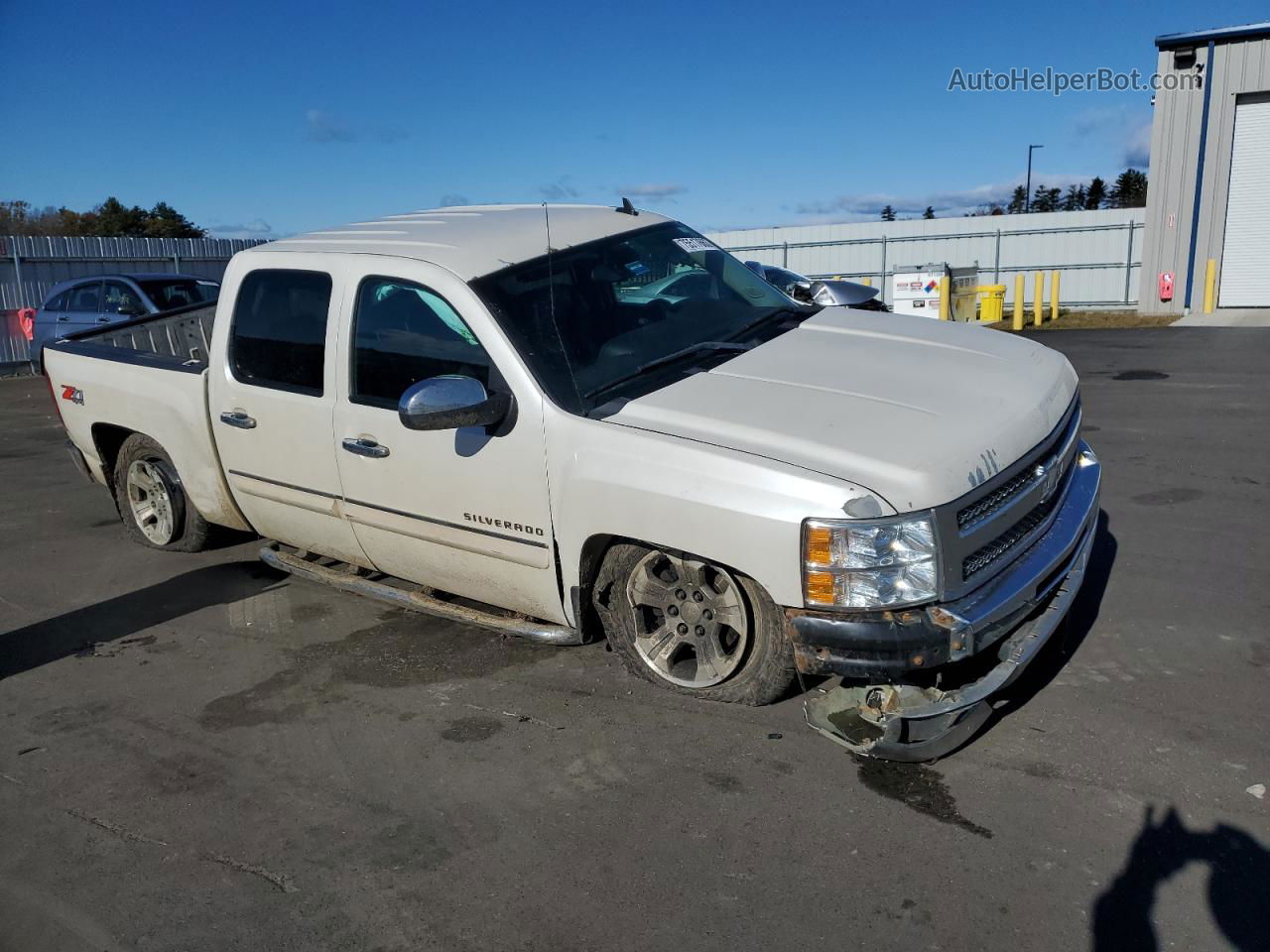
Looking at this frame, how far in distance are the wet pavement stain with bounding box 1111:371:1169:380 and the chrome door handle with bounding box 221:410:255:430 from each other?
10193 mm

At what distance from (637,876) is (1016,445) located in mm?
1955

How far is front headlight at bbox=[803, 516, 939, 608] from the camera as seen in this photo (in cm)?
311

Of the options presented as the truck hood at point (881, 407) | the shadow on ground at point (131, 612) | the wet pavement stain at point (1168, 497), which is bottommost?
the wet pavement stain at point (1168, 497)

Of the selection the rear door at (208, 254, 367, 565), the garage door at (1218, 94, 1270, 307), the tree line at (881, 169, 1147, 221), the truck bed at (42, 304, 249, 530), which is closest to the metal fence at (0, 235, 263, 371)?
the truck bed at (42, 304, 249, 530)

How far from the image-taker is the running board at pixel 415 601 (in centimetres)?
416

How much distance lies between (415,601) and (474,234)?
1.72 meters

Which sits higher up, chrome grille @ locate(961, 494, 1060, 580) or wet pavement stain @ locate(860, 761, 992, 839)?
chrome grille @ locate(961, 494, 1060, 580)

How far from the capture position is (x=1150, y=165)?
22.6 meters

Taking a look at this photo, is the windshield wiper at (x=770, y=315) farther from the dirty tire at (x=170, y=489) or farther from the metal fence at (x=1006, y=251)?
the metal fence at (x=1006, y=251)

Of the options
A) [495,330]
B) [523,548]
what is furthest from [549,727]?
[495,330]

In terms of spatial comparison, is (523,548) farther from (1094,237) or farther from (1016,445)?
(1094,237)

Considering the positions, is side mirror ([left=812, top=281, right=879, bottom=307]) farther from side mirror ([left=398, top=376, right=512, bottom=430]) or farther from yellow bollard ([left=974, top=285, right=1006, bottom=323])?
yellow bollard ([left=974, top=285, right=1006, bottom=323])

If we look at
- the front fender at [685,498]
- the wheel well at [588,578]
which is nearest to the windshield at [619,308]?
the front fender at [685,498]

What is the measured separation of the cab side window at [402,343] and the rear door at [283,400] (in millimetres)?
184
